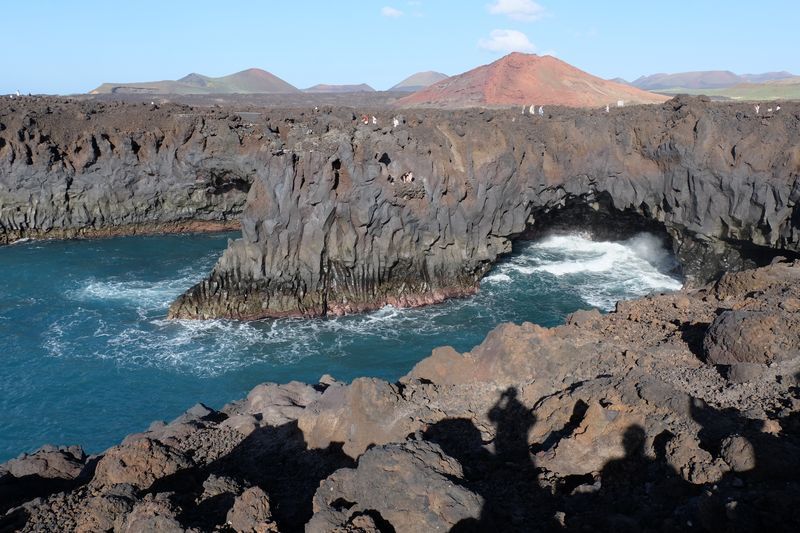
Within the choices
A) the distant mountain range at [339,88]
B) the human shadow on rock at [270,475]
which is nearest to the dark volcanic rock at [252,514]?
the human shadow on rock at [270,475]

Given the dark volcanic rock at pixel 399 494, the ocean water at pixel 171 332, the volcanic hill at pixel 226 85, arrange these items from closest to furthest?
the dark volcanic rock at pixel 399 494
the ocean water at pixel 171 332
the volcanic hill at pixel 226 85

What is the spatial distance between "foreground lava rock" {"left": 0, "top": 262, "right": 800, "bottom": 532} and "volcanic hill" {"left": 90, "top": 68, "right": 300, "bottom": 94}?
130 meters

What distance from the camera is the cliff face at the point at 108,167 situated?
48.2 m

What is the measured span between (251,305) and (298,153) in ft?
29.8

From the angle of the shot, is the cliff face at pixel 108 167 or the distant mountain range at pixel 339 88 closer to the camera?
the cliff face at pixel 108 167

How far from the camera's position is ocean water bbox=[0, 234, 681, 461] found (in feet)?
84.3

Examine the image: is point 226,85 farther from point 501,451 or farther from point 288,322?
point 501,451

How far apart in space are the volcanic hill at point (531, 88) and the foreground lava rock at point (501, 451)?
6479cm

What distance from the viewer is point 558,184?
3994 centimetres

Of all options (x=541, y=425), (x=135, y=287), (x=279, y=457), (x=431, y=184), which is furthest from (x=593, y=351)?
(x=135, y=287)

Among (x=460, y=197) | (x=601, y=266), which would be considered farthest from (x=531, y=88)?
(x=460, y=197)

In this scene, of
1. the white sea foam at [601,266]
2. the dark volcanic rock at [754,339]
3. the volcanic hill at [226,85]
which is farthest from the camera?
the volcanic hill at [226,85]

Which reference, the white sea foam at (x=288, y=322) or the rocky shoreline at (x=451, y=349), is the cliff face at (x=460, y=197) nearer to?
the rocky shoreline at (x=451, y=349)

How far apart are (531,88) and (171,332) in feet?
209
